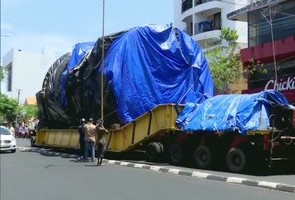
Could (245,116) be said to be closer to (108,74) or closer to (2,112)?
(108,74)

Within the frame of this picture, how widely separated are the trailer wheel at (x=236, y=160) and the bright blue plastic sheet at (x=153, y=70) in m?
5.26

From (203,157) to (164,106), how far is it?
8.33ft

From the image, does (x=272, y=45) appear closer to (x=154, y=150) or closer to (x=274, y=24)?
(x=274, y=24)

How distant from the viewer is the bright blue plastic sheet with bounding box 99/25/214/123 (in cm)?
1995

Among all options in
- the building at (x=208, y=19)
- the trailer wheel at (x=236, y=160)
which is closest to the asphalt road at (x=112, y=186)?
the trailer wheel at (x=236, y=160)

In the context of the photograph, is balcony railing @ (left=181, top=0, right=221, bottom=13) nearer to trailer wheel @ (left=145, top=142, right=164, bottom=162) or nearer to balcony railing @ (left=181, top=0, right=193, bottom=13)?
balcony railing @ (left=181, top=0, right=193, bottom=13)

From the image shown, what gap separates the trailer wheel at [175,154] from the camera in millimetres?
17781

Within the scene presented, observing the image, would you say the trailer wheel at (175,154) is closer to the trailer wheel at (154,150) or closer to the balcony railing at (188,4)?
the trailer wheel at (154,150)

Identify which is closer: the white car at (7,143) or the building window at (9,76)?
the white car at (7,143)

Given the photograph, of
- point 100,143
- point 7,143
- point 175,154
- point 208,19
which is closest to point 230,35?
point 7,143

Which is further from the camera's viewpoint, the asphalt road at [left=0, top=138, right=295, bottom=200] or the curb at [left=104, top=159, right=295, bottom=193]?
the curb at [left=104, top=159, right=295, bottom=193]

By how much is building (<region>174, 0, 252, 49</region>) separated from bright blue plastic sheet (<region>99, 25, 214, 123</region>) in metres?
26.0

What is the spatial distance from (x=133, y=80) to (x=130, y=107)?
1045 millimetres

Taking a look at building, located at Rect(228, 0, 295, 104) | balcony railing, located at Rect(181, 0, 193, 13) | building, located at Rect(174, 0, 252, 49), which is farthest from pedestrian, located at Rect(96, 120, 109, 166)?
balcony railing, located at Rect(181, 0, 193, 13)
